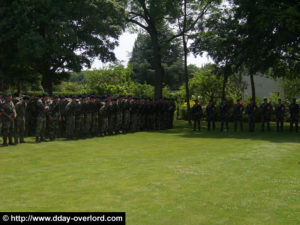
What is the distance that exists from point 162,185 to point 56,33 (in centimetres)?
2168

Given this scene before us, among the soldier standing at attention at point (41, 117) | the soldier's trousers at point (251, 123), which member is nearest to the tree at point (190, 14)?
the soldier's trousers at point (251, 123)

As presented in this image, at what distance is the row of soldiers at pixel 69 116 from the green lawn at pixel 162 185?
2984mm

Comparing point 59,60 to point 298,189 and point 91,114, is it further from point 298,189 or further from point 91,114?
point 298,189

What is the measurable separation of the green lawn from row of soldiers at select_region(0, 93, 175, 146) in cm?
298

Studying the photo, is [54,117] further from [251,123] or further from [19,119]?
[251,123]

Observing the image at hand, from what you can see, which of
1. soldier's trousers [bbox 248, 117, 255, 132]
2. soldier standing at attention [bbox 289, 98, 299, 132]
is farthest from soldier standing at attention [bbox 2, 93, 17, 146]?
soldier standing at attention [bbox 289, 98, 299, 132]

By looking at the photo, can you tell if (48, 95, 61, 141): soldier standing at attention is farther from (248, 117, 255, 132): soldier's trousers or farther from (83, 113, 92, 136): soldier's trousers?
(248, 117, 255, 132): soldier's trousers

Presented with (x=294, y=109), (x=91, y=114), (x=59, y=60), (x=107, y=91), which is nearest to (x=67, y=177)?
(x=91, y=114)

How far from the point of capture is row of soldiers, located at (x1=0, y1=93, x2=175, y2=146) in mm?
15851

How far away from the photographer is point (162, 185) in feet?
25.9

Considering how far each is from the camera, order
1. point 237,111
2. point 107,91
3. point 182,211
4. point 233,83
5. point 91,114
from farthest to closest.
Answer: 1. point 233,83
2. point 107,91
3. point 237,111
4. point 91,114
5. point 182,211

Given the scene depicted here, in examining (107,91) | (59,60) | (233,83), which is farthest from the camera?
(233,83)

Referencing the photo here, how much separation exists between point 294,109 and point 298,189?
17518 millimetres

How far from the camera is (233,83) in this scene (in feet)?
150
